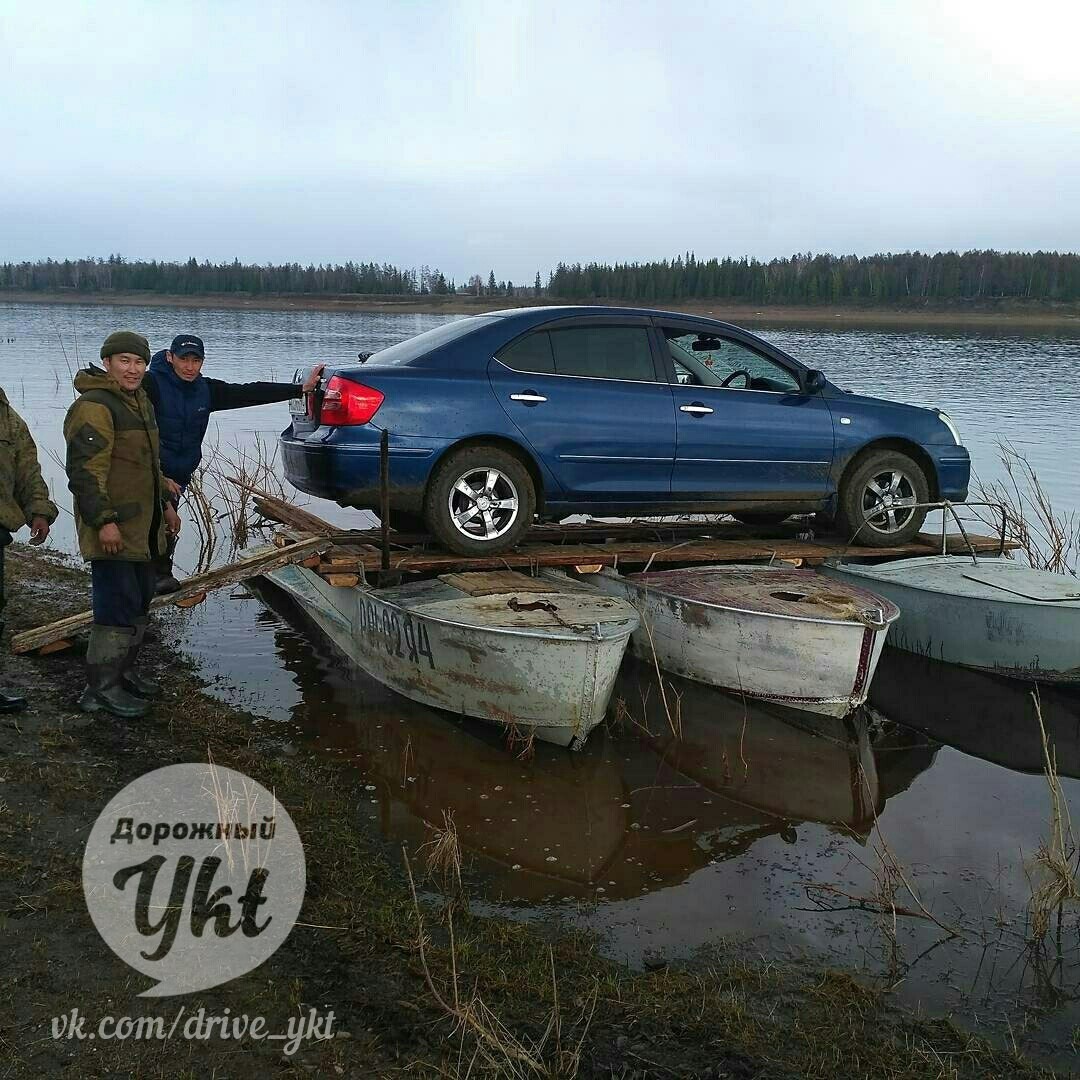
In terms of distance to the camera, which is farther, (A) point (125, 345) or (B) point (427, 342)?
(B) point (427, 342)

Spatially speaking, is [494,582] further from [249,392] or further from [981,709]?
[981,709]

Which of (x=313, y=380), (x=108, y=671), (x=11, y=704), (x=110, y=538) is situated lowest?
(x=11, y=704)

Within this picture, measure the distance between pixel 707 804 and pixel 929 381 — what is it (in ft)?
98.3

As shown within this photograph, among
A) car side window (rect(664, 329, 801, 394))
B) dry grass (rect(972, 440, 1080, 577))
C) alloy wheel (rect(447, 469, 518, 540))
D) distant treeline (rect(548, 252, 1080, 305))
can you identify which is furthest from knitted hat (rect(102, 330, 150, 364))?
distant treeline (rect(548, 252, 1080, 305))

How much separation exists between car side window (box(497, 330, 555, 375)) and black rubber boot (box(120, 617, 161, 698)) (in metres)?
2.72

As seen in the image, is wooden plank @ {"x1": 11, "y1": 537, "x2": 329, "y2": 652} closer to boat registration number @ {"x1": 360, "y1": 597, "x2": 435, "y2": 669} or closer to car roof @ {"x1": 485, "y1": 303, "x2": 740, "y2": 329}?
boat registration number @ {"x1": 360, "y1": 597, "x2": 435, "y2": 669}

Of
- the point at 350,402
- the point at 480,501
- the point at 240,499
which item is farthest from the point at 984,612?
the point at 240,499

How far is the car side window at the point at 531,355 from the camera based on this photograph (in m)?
7.09

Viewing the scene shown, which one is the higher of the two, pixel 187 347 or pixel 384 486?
pixel 187 347

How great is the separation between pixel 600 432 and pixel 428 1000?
4.39m

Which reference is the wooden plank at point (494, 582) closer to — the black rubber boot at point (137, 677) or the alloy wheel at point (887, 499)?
the black rubber boot at point (137, 677)

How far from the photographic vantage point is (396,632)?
655 cm

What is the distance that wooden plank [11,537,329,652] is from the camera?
682 cm

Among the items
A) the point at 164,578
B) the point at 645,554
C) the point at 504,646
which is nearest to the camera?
the point at 504,646
